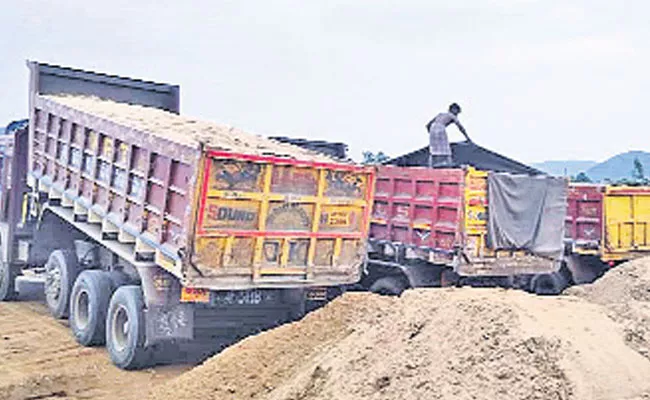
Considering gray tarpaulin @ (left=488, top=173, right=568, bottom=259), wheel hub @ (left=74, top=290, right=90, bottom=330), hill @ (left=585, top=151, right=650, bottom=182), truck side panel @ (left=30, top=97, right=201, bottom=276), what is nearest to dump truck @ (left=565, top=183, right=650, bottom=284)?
gray tarpaulin @ (left=488, top=173, right=568, bottom=259)

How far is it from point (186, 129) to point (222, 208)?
6.16 feet

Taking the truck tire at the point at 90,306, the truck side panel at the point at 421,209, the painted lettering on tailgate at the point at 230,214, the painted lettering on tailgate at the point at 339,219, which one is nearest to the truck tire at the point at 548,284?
the truck side panel at the point at 421,209

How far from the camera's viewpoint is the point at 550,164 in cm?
4522

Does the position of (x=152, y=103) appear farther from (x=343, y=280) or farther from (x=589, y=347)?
(x=589, y=347)

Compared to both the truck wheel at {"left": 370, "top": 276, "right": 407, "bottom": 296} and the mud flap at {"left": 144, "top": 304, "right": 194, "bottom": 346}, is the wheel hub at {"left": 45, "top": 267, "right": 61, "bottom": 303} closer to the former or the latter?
the mud flap at {"left": 144, "top": 304, "right": 194, "bottom": 346}

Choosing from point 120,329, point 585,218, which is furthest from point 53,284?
point 585,218

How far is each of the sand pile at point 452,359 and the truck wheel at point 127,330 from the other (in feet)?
5.37

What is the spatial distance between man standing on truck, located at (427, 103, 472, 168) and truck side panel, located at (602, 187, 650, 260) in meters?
2.51

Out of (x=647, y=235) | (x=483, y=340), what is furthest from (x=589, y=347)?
(x=647, y=235)

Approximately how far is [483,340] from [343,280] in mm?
4020

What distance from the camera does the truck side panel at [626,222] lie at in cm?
1177

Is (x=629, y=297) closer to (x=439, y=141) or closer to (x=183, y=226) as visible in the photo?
(x=183, y=226)

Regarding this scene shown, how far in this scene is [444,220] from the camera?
378 inches

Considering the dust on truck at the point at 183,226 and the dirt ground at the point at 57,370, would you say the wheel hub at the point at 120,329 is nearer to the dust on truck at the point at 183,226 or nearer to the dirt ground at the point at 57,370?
→ the dust on truck at the point at 183,226
